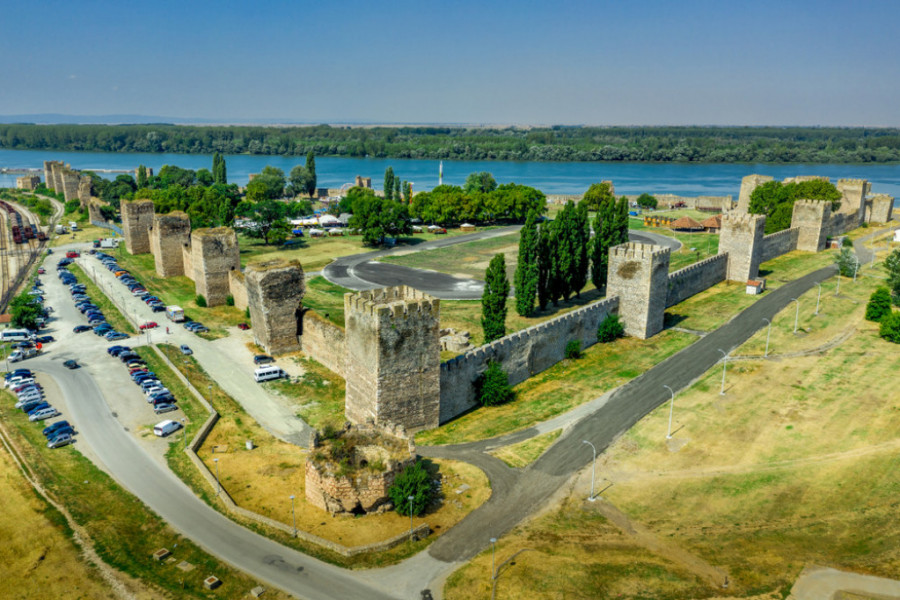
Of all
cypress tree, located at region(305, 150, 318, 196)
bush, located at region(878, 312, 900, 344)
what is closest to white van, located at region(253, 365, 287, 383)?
bush, located at region(878, 312, 900, 344)

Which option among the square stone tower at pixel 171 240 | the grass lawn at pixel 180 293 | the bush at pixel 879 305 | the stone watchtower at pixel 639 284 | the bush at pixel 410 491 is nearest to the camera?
the bush at pixel 410 491

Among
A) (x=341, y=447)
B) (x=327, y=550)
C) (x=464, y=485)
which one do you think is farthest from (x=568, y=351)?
(x=327, y=550)

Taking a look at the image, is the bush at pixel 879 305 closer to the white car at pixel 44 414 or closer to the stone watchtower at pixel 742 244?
the stone watchtower at pixel 742 244

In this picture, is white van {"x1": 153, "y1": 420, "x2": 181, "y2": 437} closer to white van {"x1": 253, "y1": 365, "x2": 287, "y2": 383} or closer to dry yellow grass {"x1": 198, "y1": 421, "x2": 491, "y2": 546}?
dry yellow grass {"x1": 198, "y1": 421, "x2": 491, "y2": 546}

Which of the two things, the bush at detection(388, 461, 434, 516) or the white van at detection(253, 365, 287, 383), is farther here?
the white van at detection(253, 365, 287, 383)

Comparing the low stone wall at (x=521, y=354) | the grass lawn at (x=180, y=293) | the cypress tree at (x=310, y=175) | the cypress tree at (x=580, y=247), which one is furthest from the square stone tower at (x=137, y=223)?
the cypress tree at (x=310, y=175)
